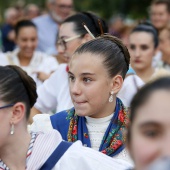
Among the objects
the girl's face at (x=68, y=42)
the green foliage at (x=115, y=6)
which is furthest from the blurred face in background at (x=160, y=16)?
the green foliage at (x=115, y=6)

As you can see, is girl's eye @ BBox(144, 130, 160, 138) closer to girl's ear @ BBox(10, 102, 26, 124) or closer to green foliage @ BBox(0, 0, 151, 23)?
girl's ear @ BBox(10, 102, 26, 124)

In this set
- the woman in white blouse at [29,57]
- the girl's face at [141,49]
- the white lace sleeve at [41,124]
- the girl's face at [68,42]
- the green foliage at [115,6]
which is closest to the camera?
the white lace sleeve at [41,124]

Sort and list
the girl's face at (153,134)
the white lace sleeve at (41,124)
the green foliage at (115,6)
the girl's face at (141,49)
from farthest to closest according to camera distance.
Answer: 1. the green foliage at (115,6)
2. the girl's face at (141,49)
3. the white lace sleeve at (41,124)
4. the girl's face at (153,134)

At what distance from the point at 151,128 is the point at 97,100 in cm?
173

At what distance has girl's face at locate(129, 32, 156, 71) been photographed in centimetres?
627

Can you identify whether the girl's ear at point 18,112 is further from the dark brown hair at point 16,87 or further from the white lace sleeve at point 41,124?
the white lace sleeve at point 41,124

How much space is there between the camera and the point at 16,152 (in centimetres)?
271

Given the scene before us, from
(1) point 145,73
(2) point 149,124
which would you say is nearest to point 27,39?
(1) point 145,73

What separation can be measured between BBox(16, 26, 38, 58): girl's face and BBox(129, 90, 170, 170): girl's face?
5.49 metres

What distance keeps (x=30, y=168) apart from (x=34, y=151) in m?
0.09

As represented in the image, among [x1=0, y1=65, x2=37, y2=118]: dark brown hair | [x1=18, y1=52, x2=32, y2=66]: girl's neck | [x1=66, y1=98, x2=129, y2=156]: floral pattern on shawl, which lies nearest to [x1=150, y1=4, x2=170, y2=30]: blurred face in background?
[x1=18, y1=52, x2=32, y2=66]: girl's neck

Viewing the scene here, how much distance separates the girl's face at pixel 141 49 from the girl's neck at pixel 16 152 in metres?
3.65

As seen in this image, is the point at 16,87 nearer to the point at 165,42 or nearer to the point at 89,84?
the point at 89,84

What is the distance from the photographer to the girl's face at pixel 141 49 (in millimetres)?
6266
